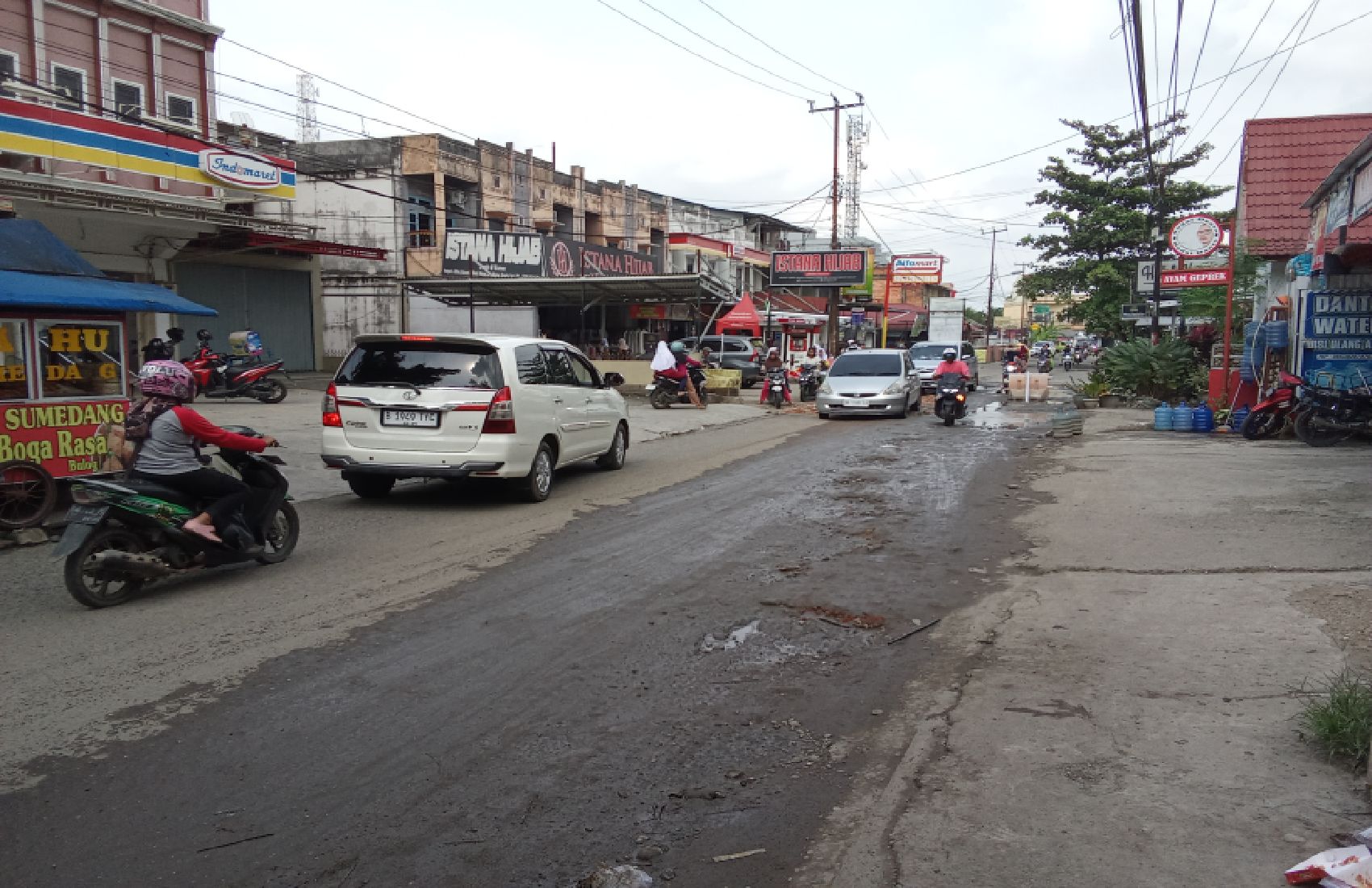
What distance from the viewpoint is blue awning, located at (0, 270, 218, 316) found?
8.29m

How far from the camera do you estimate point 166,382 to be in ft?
21.1

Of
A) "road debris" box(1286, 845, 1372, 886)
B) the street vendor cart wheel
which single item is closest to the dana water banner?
"road debris" box(1286, 845, 1372, 886)

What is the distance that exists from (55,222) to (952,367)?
703 inches

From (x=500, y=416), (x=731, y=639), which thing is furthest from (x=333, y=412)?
(x=731, y=639)

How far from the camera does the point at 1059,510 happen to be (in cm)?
979

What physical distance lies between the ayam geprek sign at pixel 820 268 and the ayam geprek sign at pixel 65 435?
3409cm

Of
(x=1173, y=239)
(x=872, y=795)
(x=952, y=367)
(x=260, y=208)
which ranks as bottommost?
(x=872, y=795)

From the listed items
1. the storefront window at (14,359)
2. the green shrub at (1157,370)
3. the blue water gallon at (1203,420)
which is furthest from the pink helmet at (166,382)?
the green shrub at (1157,370)

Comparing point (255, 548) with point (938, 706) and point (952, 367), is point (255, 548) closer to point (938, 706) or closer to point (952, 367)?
point (938, 706)

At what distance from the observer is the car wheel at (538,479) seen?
33.0 feet

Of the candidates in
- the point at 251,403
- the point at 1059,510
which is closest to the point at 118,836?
the point at 1059,510

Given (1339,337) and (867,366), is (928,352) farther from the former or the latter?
(1339,337)

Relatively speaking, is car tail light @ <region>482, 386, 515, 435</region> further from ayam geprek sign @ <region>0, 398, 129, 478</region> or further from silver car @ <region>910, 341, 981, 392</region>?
silver car @ <region>910, 341, 981, 392</region>

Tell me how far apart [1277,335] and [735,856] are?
55.2ft
